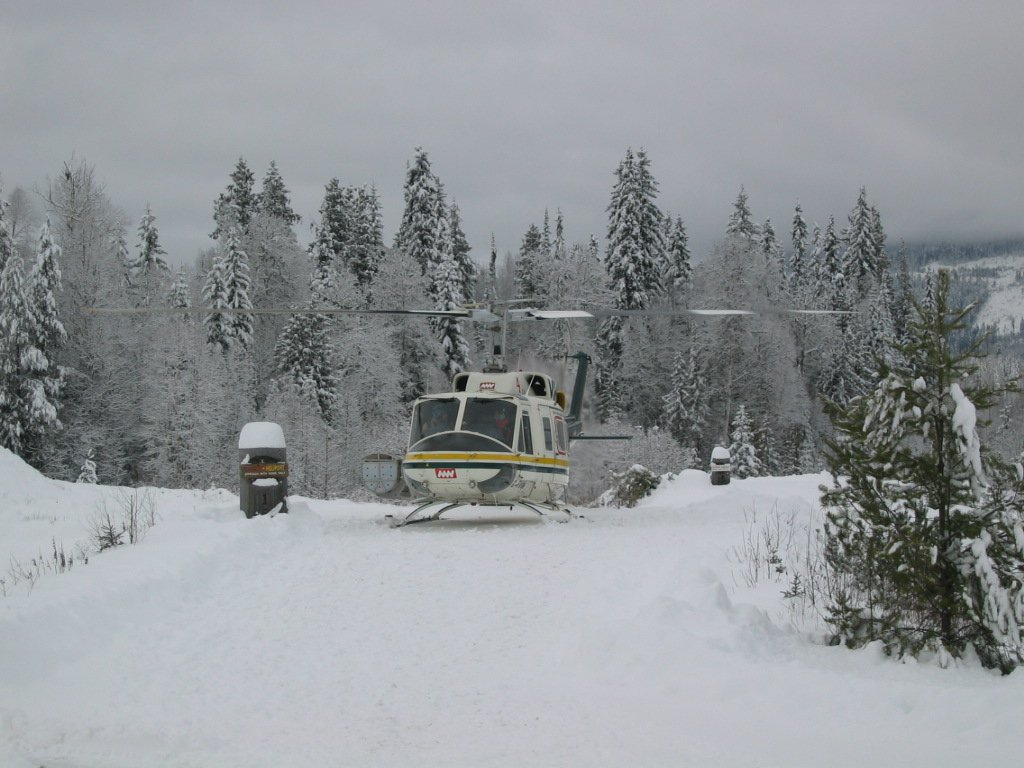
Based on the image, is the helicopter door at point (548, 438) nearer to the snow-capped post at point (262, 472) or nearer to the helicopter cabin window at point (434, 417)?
the helicopter cabin window at point (434, 417)

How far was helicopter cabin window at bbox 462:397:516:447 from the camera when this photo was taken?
16.4m

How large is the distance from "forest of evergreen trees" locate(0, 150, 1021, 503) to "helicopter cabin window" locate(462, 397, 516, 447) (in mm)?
26154

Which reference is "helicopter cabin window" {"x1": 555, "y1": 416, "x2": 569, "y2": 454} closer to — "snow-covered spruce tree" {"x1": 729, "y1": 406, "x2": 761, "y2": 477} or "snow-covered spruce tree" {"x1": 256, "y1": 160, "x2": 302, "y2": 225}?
"snow-covered spruce tree" {"x1": 729, "y1": 406, "x2": 761, "y2": 477}

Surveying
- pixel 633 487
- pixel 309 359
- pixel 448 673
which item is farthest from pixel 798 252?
pixel 448 673

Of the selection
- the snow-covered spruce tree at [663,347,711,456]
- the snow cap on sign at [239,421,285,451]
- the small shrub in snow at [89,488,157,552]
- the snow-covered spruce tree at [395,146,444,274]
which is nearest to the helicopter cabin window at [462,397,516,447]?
the snow cap on sign at [239,421,285,451]

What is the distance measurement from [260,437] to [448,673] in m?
8.28

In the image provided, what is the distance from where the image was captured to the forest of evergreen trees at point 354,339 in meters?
45.3

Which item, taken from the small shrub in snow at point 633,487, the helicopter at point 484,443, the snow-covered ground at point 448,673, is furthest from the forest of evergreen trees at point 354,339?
the snow-covered ground at point 448,673

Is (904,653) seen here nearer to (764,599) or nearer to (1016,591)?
(1016,591)

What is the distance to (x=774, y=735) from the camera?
598cm

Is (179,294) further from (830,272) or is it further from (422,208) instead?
(830,272)

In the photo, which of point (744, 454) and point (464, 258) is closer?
point (744, 454)

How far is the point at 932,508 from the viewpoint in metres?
7.36

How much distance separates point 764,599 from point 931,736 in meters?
3.09
